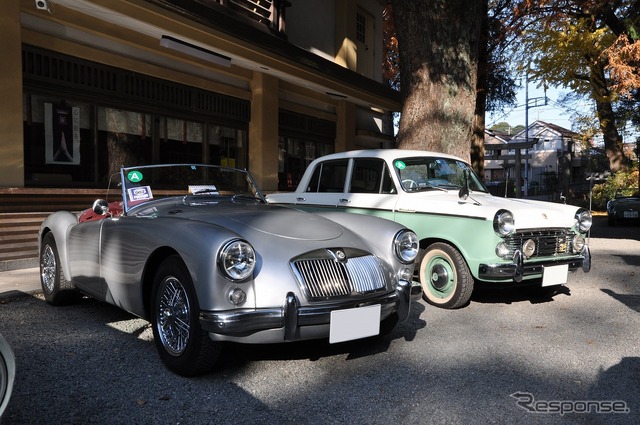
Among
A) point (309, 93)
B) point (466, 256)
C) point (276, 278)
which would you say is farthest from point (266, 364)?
point (309, 93)

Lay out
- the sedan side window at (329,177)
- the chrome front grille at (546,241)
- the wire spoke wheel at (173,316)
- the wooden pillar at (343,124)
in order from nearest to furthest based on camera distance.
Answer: the wire spoke wheel at (173,316)
the chrome front grille at (546,241)
the sedan side window at (329,177)
the wooden pillar at (343,124)

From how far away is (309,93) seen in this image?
13547 mm

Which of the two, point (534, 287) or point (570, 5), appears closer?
point (534, 287)

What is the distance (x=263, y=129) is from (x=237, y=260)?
8940mm

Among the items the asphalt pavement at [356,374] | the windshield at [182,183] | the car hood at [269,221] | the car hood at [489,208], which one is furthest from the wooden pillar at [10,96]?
the car hood at [489,208]

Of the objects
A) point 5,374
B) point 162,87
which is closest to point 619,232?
point 162,87

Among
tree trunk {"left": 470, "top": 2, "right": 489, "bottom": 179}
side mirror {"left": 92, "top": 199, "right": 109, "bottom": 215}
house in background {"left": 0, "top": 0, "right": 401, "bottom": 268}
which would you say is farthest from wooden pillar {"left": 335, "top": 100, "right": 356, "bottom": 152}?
side mirror {"left": 92, "top": 199, "right": 109, "bottom": 215}

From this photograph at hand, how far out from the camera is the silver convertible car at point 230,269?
286 centimetres

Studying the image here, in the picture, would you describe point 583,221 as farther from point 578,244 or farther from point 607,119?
point 607,119

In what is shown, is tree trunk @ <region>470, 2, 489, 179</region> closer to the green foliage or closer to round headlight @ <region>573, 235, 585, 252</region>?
the green foliage

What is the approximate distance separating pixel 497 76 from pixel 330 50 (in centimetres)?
719

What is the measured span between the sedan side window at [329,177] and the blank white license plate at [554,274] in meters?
2.46

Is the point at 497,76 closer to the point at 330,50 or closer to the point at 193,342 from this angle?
the point at 330,50

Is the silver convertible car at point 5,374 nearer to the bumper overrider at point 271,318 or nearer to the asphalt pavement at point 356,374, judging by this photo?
the asphalt pavement at point 356,374
